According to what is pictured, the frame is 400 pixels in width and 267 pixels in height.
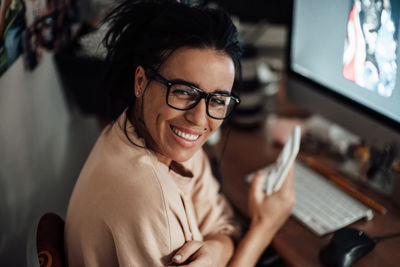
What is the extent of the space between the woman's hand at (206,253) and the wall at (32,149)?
52cm

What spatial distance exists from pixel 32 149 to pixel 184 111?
0.66m

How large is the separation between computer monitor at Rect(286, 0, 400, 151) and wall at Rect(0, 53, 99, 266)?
80cm

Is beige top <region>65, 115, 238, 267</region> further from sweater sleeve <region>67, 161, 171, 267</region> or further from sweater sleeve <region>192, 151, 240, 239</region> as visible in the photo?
sweater sleeve <region>192, 151, 240, 239</region>

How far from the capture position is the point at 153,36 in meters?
0.87

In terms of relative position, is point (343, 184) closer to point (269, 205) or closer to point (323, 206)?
point (323, 206)

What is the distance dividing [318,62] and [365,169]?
335 mm

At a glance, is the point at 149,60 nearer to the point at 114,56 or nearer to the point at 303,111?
the point at 114,56

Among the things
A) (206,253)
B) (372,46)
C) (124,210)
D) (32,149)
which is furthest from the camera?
(32,149)

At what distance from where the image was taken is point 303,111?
164cm

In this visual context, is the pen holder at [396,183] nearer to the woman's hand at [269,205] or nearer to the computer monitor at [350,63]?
the computer monitor at [350,63]

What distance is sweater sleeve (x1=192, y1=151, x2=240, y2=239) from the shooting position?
3.71ft

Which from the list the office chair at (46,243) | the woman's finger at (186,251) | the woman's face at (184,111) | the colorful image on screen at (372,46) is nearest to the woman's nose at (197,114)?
the woman's face at (184,111)

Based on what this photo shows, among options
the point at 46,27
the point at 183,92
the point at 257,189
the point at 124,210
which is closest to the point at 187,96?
the point at 183,92

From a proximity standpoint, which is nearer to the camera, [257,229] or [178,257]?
[178,257]
